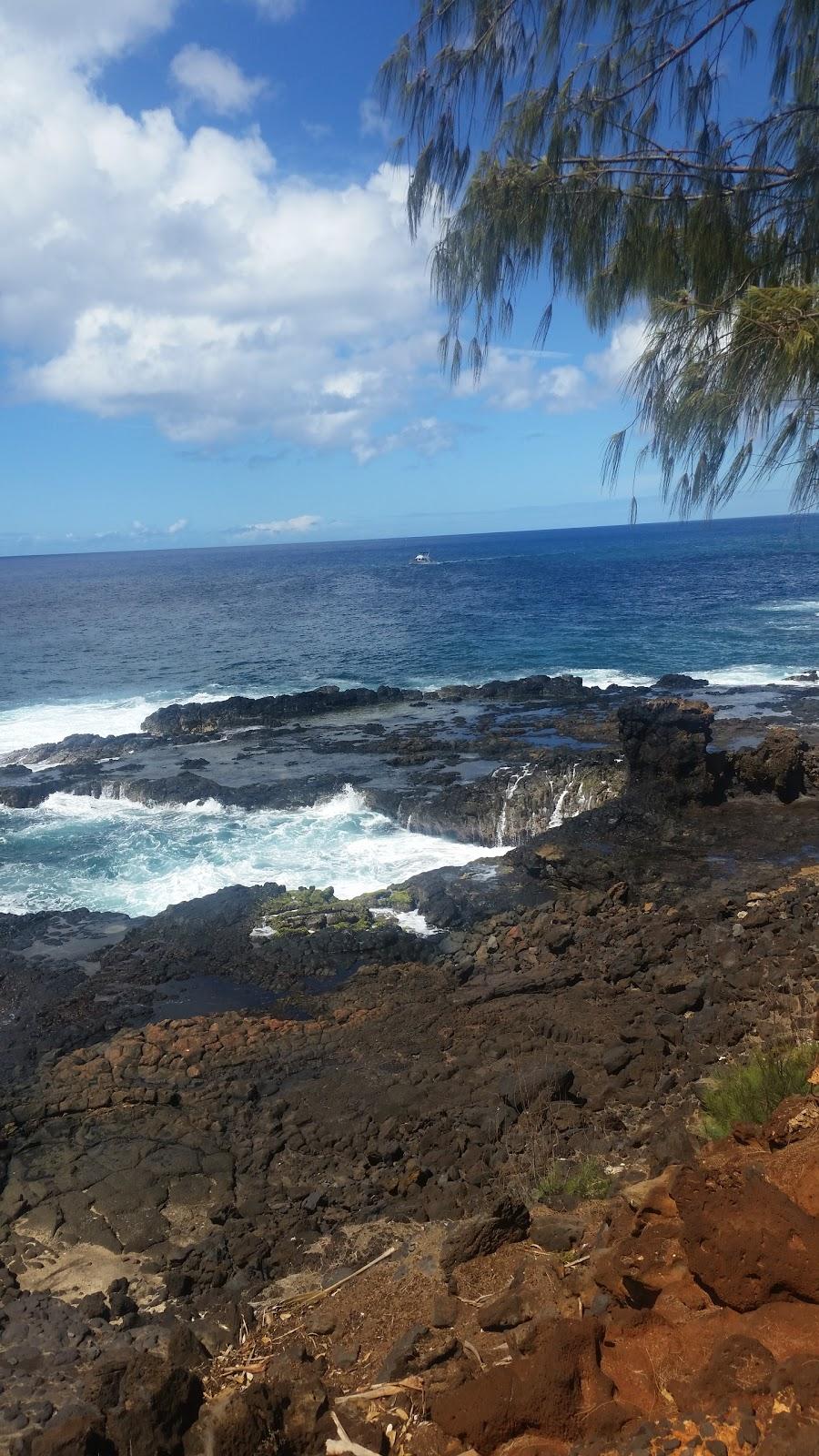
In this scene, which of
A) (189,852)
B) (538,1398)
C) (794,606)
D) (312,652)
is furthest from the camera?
(794,606)

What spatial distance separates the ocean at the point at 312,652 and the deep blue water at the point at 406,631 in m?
0.24

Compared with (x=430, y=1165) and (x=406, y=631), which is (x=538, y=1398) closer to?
(x=430, y=1165)

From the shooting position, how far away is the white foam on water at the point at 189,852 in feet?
60.6

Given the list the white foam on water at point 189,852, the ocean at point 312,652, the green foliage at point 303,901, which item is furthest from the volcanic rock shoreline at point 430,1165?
the ocean at point 312,652

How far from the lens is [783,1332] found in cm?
351

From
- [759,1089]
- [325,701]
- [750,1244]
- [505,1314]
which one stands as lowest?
[325,701]

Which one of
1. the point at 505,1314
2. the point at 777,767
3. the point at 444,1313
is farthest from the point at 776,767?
the point at 505,1314

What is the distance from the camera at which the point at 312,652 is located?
51.4 m

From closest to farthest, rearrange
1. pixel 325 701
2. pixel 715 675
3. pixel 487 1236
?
1. pixel 487 1236
2. pixel 325 701
3. pixel 715 675

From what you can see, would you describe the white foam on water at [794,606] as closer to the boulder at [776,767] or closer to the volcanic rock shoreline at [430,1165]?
the boulder at [776,767]

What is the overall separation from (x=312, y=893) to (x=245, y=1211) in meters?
9.40

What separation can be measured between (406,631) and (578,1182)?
53.0m

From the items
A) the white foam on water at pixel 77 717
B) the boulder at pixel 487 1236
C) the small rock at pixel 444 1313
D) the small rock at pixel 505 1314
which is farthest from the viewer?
the white foam on water at pixel 77 717

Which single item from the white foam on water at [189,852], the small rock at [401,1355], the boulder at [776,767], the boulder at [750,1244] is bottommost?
the white foam on water at [189,852]
